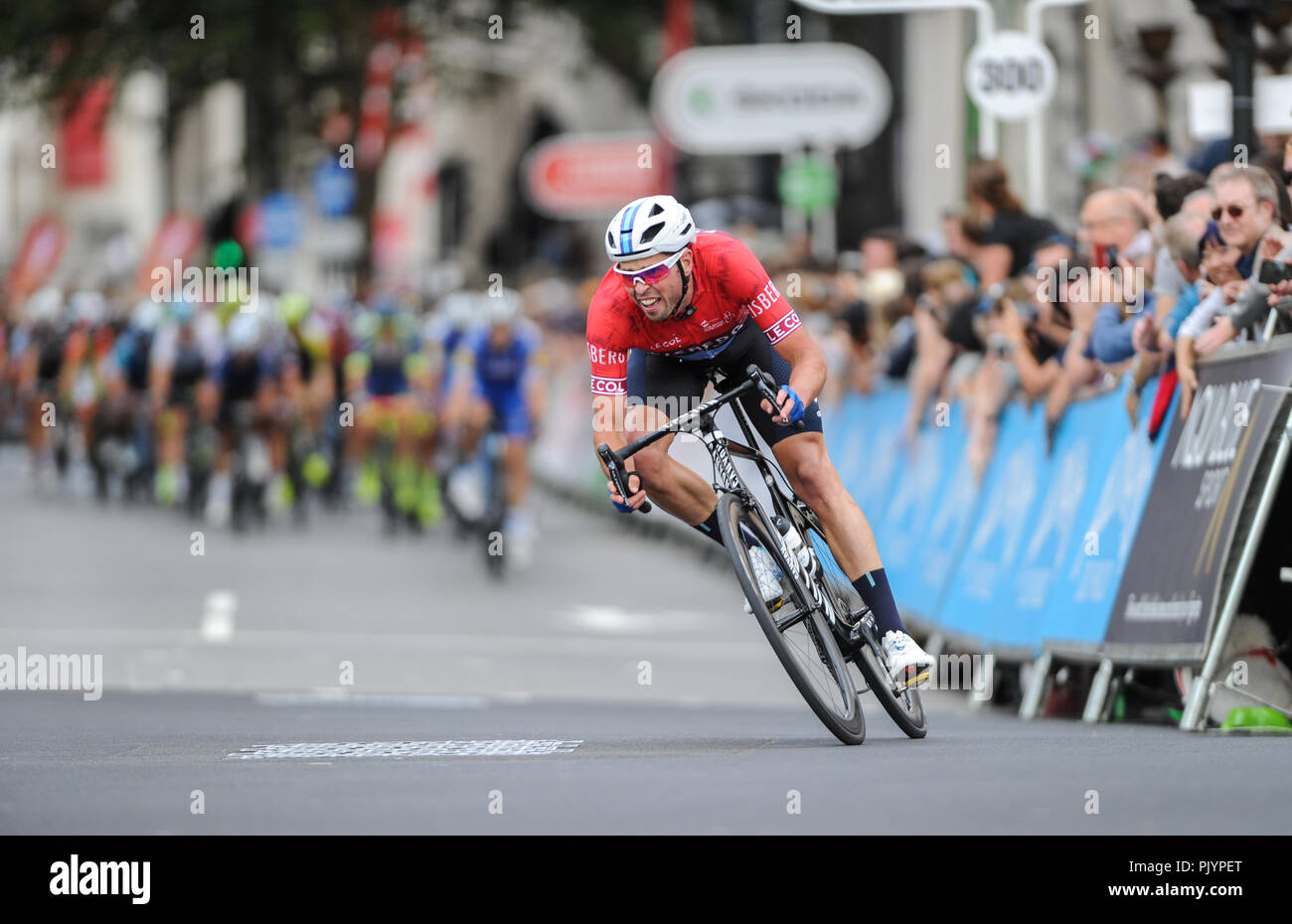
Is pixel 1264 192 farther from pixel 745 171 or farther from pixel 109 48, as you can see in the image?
pixel 745 171

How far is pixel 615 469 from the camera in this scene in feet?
27.4

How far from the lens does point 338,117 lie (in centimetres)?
3772

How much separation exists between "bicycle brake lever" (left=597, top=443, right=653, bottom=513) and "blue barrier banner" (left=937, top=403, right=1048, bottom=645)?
3796 mm

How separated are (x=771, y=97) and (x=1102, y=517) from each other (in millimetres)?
10067

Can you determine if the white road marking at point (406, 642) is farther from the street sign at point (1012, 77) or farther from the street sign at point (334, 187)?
the street sign at point (334, 187)

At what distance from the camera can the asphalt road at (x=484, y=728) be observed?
6656mm

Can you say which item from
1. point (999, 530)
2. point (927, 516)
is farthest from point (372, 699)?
point (927, 516)

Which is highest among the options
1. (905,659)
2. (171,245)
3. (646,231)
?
(171,245)

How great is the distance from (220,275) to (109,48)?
3.36 m

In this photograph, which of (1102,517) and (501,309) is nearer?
(1102,517)

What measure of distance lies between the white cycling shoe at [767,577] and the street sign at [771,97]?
12.0 m

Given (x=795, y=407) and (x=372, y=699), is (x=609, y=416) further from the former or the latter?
(x=372, y=699)

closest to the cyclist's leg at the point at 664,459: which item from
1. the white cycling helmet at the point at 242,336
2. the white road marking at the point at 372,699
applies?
the white road marking at the point at 372,699
